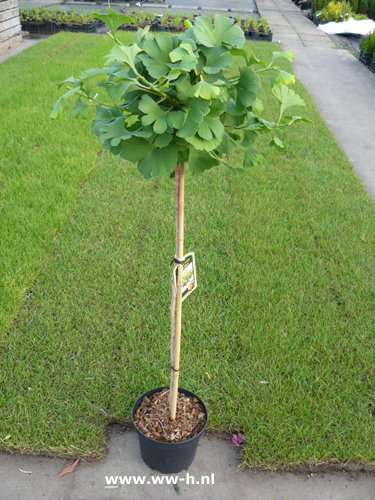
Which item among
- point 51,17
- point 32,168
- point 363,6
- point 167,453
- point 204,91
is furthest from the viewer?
point 363,6

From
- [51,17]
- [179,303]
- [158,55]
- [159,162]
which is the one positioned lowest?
[179,303]

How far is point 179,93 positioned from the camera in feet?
3.87

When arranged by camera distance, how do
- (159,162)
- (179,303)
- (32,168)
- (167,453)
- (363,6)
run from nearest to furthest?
(159,162)
(179,303)
(167,453)
(32,168)
(363,6)

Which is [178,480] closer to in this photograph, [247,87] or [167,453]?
[167,453]

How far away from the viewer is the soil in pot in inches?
75.6

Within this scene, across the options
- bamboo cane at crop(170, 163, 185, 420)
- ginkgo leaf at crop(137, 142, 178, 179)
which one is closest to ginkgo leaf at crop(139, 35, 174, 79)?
ginkgo leaf at crop(137, 142, 178, 179)

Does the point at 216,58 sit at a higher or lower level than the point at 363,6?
higher

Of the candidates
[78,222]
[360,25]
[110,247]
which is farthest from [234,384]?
Result: [360,25]

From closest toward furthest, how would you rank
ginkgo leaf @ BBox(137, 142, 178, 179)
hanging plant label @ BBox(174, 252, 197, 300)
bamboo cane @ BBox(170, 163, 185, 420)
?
ginkgo leaf @ BBox(137, 142, 178, 179) < bamboo cane @ BBox(170, 163, 185, 420) < hanging plant label @ BBox(174, 252, 197, 300)

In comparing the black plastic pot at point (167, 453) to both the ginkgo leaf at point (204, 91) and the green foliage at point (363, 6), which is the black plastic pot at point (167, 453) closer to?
the ginkgo leaf at point (204, 91)

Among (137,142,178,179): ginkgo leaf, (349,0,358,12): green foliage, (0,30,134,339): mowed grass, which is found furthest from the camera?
(349,0,358,12): green foliage

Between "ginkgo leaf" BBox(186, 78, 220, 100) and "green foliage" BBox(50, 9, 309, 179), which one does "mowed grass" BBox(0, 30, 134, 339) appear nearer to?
"green foliage" BBox(50, 9, 309, 179)

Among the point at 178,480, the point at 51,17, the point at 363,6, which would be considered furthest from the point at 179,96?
the point at 363,6

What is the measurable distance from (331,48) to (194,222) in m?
9.12
